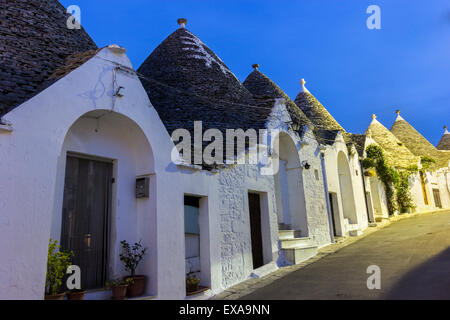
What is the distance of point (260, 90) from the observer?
53.8 ft

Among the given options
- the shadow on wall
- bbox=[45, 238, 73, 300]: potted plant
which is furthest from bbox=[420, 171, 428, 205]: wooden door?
bbox=[45, 238, 73, 300]: potted plant

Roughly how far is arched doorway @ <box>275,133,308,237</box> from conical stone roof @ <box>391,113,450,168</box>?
22.3m

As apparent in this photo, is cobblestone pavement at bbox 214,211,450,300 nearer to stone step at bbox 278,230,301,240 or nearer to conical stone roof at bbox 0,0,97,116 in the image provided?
→ stone step at bbox 278,230,301,240

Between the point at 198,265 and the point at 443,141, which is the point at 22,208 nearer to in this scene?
the point at 198,265

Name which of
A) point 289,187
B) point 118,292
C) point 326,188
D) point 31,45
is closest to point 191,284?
point 118,292

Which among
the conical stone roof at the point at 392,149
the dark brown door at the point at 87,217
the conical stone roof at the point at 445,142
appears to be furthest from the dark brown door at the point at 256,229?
the conical stone roof at the point at 445,142

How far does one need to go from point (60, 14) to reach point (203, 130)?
5.00 m

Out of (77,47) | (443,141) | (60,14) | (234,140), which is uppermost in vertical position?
(443,141)

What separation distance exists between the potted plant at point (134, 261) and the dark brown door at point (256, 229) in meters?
3.77

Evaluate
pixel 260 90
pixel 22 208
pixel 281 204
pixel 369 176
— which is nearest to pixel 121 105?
pixel 22 208

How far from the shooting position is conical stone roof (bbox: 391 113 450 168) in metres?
29.6

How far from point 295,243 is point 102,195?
6550mm

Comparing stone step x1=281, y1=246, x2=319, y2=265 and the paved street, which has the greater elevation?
stone step x1=281, y1=246, x2=319, y2=265

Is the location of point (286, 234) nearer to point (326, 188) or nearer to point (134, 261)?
point (326, 188)
